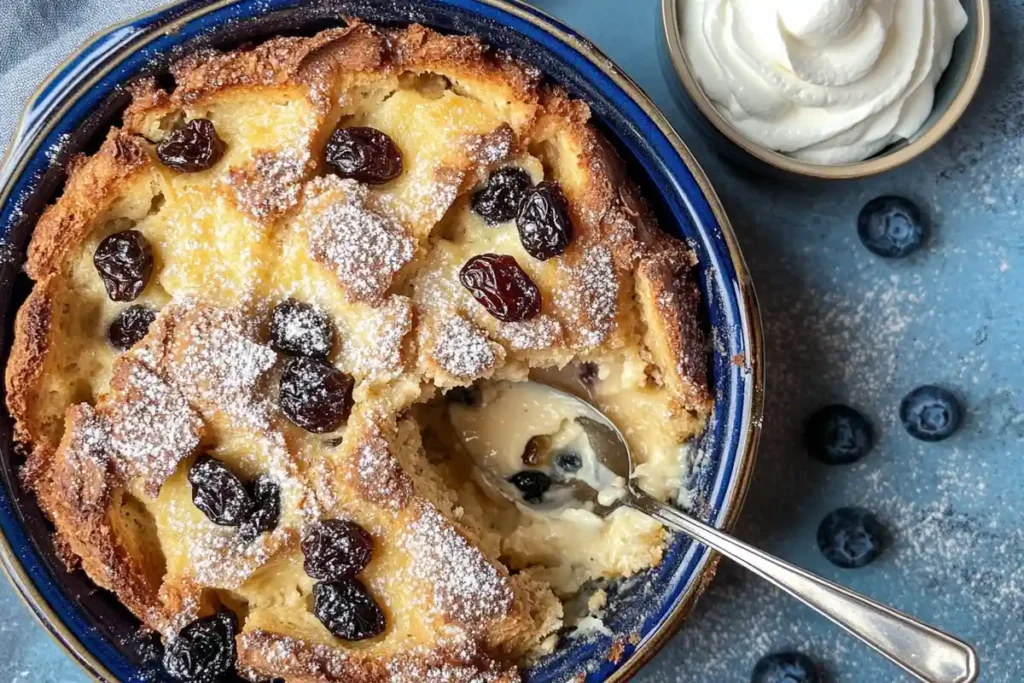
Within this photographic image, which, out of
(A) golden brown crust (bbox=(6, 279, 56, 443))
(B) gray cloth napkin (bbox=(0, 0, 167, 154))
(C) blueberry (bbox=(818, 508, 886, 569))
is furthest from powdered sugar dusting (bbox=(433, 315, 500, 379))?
(B) gray cloth napkin (bbox=(0, 0, 167, 154))

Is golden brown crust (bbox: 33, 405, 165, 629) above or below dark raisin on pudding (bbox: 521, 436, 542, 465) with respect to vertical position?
below

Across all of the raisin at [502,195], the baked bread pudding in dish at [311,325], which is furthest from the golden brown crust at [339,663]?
the raisin at [502,195]

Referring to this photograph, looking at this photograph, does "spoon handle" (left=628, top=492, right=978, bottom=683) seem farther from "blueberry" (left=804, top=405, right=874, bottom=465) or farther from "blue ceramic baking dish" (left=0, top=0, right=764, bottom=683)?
"blueberry" (left=804, top=405, right=874, bottom=465)

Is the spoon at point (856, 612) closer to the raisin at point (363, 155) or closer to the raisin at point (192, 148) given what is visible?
the raisin at point (363, 155)

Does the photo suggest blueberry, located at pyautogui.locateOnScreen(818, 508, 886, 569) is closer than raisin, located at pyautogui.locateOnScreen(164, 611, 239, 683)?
No

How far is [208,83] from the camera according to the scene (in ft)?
6.26

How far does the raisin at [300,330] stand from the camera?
1.86m

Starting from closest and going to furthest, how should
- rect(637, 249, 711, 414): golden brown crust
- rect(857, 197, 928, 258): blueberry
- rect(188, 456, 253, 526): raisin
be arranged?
rect(188, 456, 253, 526): raisin < rect(637, 249, 711, 414): golden brown crust < rect(857, 197, 928, 258): blueberry

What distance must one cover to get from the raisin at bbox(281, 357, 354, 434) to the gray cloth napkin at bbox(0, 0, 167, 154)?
1.15 metres

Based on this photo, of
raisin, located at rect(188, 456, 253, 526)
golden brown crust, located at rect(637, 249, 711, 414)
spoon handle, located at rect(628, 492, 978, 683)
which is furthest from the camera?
golden brown crust, located at rect(637, 249, 711, 414)

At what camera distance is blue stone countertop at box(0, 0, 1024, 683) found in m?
2.48

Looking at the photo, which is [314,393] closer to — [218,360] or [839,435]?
[218,360]

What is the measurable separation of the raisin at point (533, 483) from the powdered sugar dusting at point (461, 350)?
1.25 feet

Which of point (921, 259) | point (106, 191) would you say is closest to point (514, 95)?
point (106, 191)
